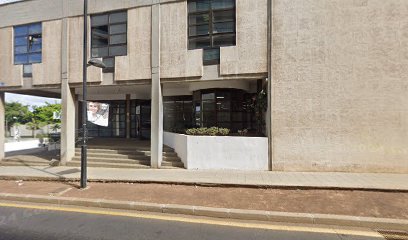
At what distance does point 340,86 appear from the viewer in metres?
8.11

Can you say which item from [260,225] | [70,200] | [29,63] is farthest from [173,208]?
[29,63]

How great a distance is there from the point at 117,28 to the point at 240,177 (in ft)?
28.9

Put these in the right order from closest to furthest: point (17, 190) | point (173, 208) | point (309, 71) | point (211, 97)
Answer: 1. point (173, 208)
2. point (17, 190)
3. point (309, 71)
4. point (211, 97)

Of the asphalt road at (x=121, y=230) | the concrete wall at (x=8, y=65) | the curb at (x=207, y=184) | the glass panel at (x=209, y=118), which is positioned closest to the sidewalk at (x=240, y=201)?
the curb at (x=207, y=184)

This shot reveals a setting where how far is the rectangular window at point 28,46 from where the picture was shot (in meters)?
11.5

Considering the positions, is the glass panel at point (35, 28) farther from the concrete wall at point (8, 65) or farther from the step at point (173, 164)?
the step at point (173, 164)

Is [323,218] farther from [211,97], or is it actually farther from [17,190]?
[17,190]

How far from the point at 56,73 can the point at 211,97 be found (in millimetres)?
7852

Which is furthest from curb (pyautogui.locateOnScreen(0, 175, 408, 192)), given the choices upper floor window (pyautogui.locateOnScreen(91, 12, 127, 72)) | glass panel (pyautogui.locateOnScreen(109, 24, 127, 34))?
glass panel (pyautogui.locateOnScreen(109, 24, 127, 34))

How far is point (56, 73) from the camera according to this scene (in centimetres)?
1098

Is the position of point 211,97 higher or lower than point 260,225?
higher

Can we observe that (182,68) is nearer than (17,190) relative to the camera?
No

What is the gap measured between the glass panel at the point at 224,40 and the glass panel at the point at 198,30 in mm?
561

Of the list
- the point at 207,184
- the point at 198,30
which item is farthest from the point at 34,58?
the point at 207,184
